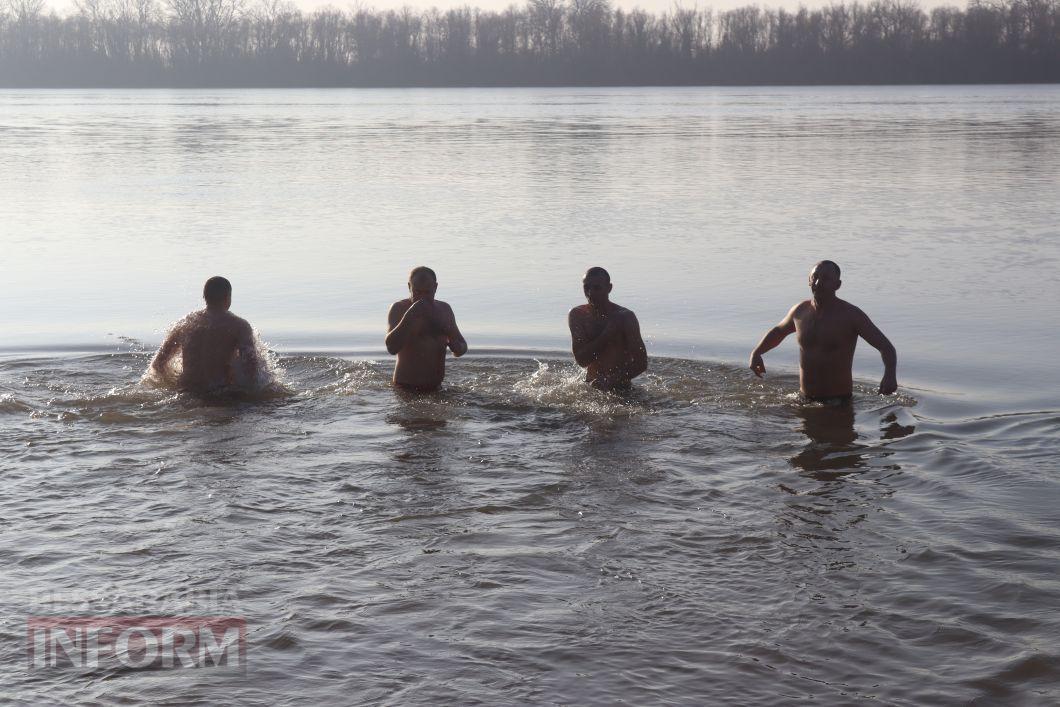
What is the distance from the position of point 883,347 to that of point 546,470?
8.44ft

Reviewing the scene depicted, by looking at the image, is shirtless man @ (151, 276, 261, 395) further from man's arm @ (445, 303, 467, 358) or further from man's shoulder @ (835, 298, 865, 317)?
man's shoulder @ (835, 298, 865, 317)

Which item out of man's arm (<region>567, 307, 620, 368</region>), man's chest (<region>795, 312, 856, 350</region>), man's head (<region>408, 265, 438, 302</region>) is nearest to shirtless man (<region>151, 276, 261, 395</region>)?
man's head (<region>408, 265, 438, 302</region>)

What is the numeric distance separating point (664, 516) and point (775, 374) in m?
3.82

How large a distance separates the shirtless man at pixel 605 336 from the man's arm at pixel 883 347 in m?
1.45

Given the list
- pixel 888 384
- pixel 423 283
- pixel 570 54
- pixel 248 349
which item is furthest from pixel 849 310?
pixel 570 54

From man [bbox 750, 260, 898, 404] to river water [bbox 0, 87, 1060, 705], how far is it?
24cm

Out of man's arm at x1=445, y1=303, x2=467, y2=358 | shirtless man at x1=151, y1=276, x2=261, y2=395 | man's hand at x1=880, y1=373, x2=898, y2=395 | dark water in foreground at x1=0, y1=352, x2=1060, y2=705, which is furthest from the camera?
shirtless man at x1=151, y1=276, x2=261, y2=395

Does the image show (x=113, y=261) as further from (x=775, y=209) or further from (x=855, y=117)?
(x=855, y=117)

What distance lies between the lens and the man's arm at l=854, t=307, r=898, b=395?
7.88m

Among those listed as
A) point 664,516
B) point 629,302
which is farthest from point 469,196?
point 664,516

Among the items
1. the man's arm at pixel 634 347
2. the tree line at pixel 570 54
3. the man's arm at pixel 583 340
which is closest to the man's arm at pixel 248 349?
the man's arm at pixel 583 340

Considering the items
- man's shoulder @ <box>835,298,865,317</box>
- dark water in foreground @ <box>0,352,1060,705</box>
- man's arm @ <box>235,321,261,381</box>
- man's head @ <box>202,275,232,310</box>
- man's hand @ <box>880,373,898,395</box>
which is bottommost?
dark water in foreground @ <box>0,352,1060,705</box>

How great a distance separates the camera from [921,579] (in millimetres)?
5320

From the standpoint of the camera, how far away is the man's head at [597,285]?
8367 mm
